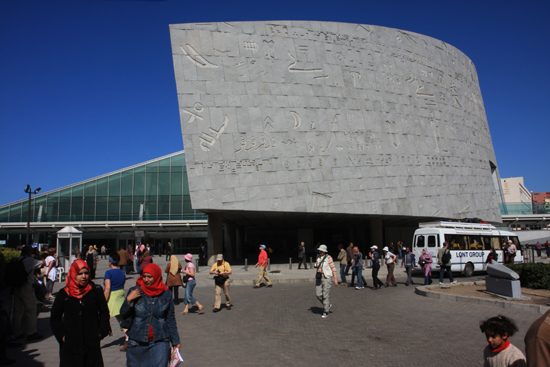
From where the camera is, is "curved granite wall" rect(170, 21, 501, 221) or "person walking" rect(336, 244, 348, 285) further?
"curved granite wall" rect(170, 21, 501, 221)

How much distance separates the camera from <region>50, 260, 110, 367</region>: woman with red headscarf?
3.85 meters

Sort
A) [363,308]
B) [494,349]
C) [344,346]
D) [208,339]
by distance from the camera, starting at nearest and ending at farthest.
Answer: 1. [494,349]
2. [344,346]
3. [208,339]
4. [363,308]

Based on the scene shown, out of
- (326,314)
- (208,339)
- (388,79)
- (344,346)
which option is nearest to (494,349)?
(344,346)

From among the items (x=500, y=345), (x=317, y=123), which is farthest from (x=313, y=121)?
(x=500, y=345)

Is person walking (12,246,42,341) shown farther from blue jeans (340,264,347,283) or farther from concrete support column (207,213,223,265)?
concrete support column (207,213,223,265)

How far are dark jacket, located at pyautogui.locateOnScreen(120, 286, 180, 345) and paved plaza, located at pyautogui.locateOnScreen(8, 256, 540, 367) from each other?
1975 millimetres

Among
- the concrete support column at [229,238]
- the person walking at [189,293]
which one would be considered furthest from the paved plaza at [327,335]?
the concrete support column at [229,238]

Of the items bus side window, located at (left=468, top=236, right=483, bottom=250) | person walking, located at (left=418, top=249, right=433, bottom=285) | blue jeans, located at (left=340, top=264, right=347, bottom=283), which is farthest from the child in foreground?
bus side window, located at (left=468, top=236, right=483, bottom=250)

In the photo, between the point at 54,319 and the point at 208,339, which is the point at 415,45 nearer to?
the point at 208,339

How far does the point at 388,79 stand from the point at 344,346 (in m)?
21.5

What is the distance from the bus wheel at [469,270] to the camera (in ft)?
58.3

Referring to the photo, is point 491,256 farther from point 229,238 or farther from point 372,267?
point 229,238

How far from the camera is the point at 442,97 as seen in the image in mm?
27547

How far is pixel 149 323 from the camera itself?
4.10m
